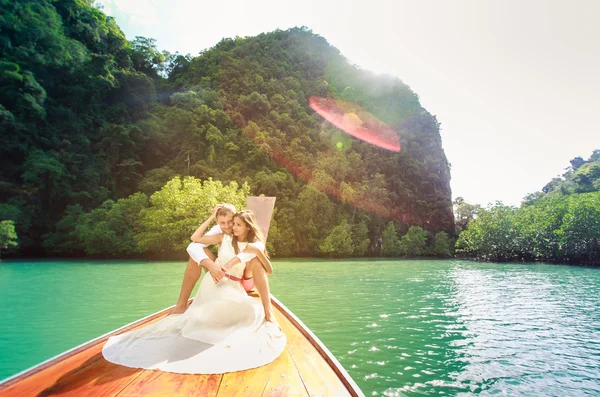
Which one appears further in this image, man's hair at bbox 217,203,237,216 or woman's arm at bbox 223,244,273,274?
man's hair at bbox 217,203,237,216

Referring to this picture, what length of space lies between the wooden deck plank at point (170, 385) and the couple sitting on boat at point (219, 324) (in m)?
0.07

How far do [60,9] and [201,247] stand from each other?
38.1 metres

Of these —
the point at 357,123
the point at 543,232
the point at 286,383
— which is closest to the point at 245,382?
the point at 286,383

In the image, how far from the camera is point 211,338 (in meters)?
2.73

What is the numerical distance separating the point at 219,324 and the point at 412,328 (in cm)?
461

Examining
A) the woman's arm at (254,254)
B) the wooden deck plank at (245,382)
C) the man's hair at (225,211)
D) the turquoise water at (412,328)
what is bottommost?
the turquoise water at (412,328)

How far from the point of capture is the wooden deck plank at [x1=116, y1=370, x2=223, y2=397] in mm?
1974

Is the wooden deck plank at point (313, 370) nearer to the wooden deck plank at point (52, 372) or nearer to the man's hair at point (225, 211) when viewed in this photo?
the man's hair at point (225, 211)

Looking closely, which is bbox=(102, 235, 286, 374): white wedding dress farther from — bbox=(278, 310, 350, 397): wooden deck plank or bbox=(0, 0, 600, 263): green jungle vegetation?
bbox=(0, 0, 600, 263): green jungle vegetation

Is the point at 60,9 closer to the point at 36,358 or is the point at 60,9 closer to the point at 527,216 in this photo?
the point at 36,358

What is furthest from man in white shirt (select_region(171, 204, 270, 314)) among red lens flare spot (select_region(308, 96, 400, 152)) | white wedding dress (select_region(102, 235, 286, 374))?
red lens flare spot (select_region(308, 96, 400, 152))

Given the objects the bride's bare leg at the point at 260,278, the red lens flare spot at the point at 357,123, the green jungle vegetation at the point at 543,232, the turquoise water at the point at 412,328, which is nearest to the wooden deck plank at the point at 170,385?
the bride's bare leg at the point at 260,278

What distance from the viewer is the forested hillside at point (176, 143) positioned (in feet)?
84.4

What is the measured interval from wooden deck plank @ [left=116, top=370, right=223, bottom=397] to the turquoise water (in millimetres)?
2167
